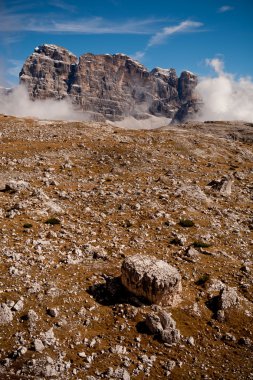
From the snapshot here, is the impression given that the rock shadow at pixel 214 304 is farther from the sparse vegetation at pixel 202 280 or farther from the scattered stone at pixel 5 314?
the scattered stone at pixel 5 314

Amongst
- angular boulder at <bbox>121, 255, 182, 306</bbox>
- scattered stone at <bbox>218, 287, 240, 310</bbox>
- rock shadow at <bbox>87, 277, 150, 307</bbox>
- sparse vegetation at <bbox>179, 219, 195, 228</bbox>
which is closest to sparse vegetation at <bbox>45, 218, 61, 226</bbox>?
rock shadow at <bbox>87, 277, 150, 307</bbox>

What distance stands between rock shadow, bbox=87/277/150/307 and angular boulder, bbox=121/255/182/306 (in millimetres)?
324

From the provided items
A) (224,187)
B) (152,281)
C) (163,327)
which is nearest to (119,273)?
(152,281)

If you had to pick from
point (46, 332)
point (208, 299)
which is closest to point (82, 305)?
point (46, 332)

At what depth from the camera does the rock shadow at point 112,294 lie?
19578 mm

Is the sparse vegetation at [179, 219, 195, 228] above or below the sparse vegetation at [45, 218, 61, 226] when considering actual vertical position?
below

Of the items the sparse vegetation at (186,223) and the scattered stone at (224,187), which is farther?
the scattered stone at (224,187)

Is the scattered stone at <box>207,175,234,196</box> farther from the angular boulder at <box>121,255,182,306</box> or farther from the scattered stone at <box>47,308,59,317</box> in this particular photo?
the scattered stone at <box>47,308,59,317</box>

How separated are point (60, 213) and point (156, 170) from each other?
20.1 meters

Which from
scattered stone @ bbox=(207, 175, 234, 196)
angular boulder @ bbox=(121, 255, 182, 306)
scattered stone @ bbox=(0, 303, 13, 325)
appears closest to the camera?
scattered stone @ bbox=(0, 303, 13, 325)

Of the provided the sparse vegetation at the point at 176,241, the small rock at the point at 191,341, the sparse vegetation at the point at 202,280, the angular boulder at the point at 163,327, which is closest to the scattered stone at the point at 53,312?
the angular boulder at the point at 163,327

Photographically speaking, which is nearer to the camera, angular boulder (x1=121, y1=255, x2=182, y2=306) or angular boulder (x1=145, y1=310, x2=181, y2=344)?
angular boulder (x1=145, y1=310, x2=181, y2=344)

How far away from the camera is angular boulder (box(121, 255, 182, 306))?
1928 centimetres

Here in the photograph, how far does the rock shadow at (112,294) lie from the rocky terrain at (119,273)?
0.21 ft
